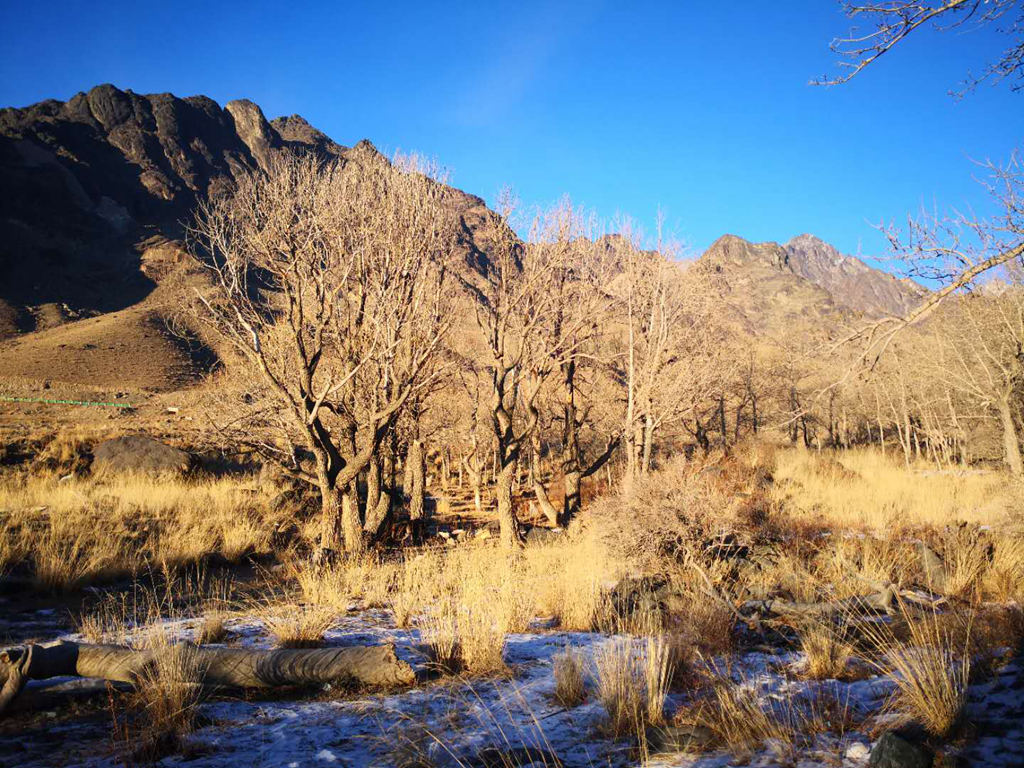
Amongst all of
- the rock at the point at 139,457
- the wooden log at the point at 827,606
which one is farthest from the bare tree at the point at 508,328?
the rock at the point at 139,457

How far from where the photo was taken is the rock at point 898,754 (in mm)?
2680

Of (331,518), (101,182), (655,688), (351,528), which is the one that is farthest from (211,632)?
(101,182)

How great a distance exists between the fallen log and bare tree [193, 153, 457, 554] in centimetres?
550

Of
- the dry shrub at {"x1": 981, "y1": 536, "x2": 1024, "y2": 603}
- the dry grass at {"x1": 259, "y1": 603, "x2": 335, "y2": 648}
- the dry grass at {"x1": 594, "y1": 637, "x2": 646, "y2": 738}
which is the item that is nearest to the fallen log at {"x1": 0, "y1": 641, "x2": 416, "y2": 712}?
the dry grass at {"x1": 259, "y1": 603, "x2": 335, "y2": 648}

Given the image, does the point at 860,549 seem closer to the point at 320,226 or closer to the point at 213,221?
the point at 320,226

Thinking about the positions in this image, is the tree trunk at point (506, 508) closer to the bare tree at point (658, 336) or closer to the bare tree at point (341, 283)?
the bare tree at point (341, 283)

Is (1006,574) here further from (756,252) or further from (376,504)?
(756,252)

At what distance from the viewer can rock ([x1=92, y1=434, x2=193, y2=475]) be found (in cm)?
1844

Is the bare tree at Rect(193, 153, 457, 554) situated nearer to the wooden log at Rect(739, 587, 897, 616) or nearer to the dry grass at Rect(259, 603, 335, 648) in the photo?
the dry grass at Rect(259, 603, 335, 648)

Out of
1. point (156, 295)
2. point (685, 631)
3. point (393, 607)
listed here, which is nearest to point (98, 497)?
point (393, 607)

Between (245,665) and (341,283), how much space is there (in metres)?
7.14

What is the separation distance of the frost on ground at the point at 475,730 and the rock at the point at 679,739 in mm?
68

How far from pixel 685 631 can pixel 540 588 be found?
2521 mm

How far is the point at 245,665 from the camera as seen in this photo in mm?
4199
